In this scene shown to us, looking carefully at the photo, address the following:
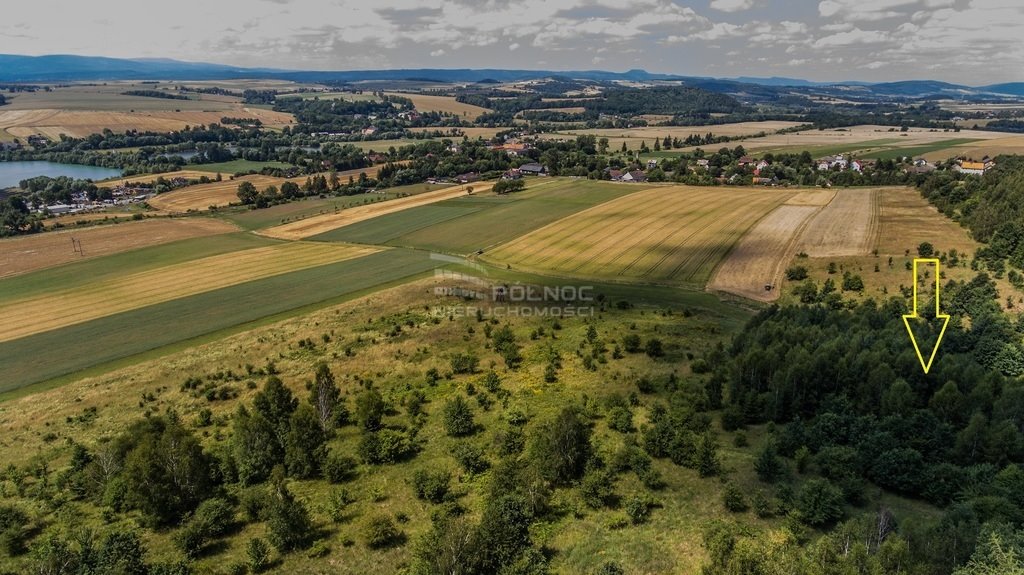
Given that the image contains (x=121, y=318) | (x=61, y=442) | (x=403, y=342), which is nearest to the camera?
(x=61, y=442)

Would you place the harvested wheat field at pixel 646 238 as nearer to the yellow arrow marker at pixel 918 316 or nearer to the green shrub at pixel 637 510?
the yellow arrow marker at pixel 918 316

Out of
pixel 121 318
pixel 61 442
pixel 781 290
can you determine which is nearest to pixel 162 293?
pixel 121 318

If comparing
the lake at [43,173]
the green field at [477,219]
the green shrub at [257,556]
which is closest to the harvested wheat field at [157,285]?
the green field at [477,219]

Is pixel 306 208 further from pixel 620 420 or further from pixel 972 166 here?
pixel 972 166

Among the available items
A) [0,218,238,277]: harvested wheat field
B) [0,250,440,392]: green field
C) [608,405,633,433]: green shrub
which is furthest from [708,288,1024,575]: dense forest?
[0,218,238,277]: harvested wheat field

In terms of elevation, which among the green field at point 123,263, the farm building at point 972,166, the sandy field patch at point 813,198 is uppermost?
the farm building at point 972,166

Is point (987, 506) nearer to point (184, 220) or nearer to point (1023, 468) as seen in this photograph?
point (1023, 468)
